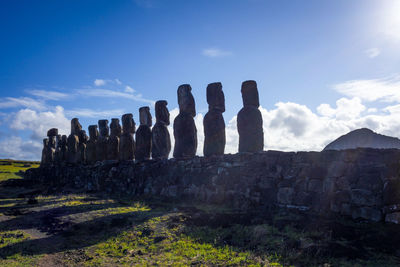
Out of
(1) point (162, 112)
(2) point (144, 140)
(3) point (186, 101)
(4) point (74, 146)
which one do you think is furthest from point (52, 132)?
(3) point (186, 101)

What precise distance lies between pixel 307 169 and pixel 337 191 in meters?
1.18

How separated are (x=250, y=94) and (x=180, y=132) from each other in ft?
12.1

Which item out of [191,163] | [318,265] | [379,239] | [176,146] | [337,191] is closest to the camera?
[318,265]

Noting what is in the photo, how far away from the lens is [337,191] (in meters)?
8.85

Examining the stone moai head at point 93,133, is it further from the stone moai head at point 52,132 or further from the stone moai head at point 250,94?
the stone moai head at point 250,94

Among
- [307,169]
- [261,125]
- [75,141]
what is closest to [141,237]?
[307,169]

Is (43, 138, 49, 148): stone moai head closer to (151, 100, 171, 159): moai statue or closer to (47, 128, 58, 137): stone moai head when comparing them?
(47, 128, 58, 137): stone moai head

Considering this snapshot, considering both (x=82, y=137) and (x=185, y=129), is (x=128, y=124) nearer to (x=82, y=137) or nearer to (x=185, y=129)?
(x=185, y=129)

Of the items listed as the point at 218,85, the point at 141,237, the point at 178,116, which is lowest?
the point at 141,237

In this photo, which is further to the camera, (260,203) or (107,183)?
(107,183)

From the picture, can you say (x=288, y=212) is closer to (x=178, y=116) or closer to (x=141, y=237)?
(x=141, y=237)

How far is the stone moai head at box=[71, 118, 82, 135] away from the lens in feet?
88.6

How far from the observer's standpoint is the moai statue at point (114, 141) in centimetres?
2133

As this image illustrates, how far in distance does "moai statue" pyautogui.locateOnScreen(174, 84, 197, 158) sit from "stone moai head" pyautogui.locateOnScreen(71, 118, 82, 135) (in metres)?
15.2
